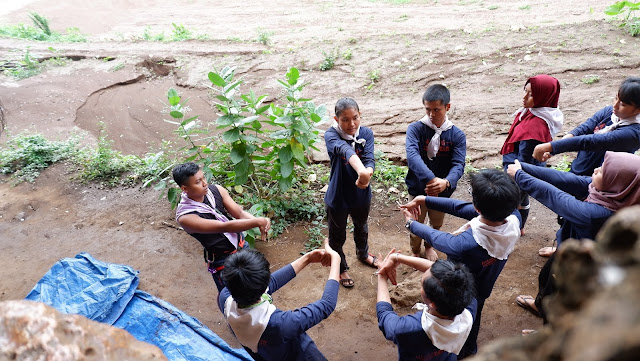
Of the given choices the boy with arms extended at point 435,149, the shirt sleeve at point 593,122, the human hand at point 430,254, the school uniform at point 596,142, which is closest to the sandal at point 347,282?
the human hand at point 430,254

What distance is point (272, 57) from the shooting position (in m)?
10.4

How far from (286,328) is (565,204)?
1815mm

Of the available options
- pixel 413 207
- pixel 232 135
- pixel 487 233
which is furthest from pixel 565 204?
pixel 232 135

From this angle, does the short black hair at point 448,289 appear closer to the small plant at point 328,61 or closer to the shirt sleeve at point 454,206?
the shirt sleeve at point 454,206

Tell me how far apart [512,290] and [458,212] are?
1.27 m

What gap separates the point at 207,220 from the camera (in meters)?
2.71

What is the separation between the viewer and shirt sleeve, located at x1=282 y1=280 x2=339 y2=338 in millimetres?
2105

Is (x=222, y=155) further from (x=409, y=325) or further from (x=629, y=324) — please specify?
(x=629, y=324)

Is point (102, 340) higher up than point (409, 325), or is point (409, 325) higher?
point (102, 340)

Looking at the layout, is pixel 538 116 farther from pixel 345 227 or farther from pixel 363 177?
pixel 345 227

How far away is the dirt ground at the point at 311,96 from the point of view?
376cm

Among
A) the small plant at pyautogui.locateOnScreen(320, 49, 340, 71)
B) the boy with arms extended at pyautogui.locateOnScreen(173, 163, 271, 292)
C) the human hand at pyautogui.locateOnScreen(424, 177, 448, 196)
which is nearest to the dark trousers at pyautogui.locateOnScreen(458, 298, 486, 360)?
the human hand at pyautogui.locateOnScreen(424, 177, 448, 196)

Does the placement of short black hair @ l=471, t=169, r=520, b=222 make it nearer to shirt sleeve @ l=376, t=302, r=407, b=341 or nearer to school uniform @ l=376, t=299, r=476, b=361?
school uniform @ l=376, t=299, r=476, b=361

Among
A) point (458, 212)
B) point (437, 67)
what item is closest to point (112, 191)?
point (458, 212)
